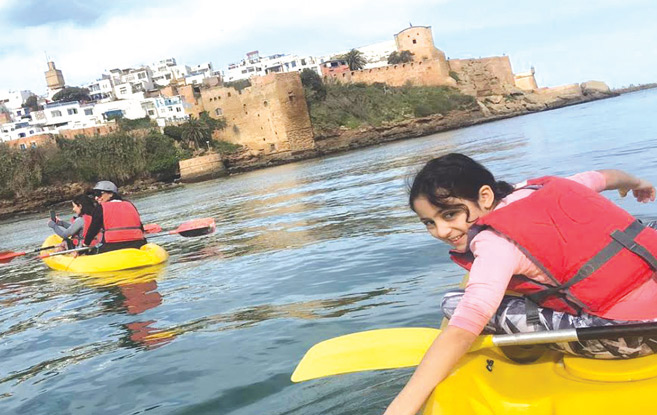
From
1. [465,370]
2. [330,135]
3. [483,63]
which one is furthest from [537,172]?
[483,63]

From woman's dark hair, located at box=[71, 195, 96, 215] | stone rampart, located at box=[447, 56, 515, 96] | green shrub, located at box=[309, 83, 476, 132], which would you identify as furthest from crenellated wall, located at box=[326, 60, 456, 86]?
woman's dark hair, located at box=[71, 195, 96, 215]

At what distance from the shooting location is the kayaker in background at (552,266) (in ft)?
6.40

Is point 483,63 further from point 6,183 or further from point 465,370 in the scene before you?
point 465,370

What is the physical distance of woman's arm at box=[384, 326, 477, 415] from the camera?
1944mm

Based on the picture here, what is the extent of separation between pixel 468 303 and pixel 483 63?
80594 millimetres

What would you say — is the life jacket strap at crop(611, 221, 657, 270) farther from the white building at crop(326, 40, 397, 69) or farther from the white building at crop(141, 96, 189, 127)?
the white building at crop(326, 40, 397, 69)

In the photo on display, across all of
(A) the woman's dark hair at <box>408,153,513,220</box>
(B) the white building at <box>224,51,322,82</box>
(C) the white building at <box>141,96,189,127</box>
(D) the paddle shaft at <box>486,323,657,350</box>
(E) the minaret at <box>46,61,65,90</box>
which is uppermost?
(E) the minaret at <box>46,61,65,90</box>

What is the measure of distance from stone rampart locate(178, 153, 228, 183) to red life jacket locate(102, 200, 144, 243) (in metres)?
39.2

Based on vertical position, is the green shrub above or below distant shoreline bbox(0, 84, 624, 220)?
above

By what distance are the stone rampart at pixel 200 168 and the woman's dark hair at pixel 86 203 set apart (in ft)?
126

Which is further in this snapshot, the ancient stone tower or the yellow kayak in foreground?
the ancient stone tower

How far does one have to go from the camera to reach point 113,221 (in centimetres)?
829

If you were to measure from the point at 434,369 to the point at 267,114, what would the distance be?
174 ft

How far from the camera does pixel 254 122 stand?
55.0 metres
